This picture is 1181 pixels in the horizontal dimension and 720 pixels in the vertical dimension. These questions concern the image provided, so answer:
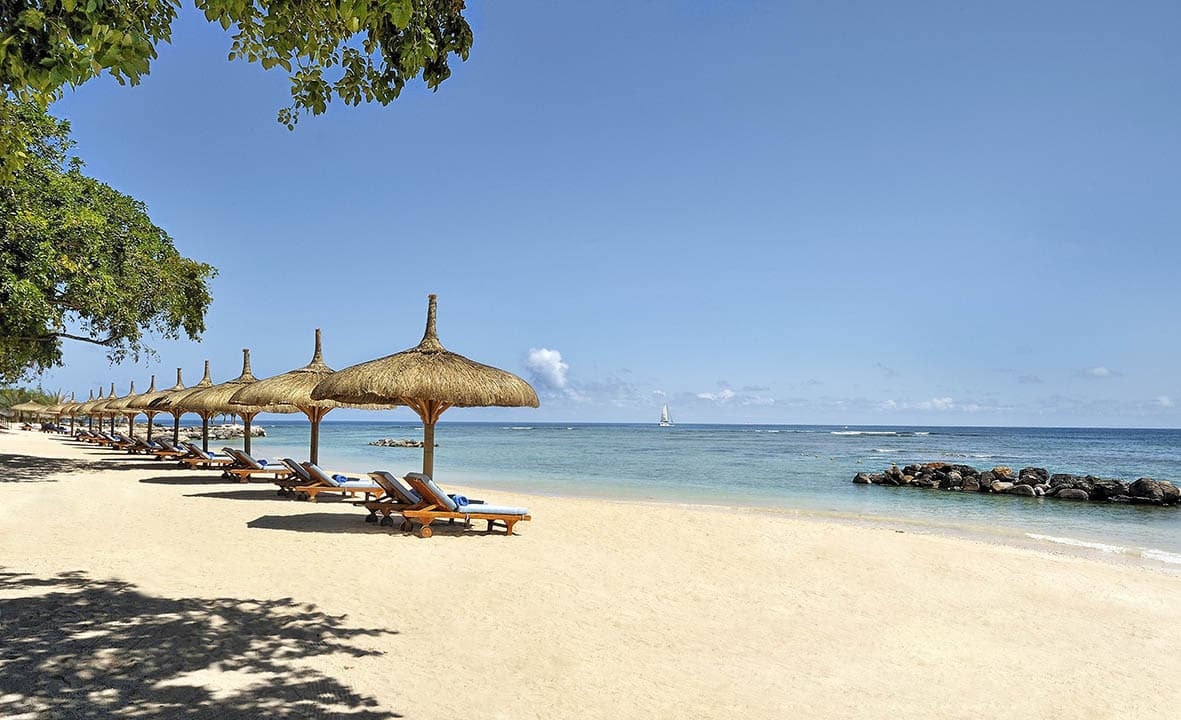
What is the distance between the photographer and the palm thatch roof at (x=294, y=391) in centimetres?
1261

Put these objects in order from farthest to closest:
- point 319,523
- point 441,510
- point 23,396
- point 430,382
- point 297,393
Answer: point 23,396 → point 297,393 → point 319,523 → point 430,382 → point 441,510

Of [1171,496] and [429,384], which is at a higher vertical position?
[429,384]

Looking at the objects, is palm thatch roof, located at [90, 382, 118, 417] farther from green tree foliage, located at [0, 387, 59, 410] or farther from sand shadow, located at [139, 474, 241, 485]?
green tree foliage, located at [0, 387, 59, 410]

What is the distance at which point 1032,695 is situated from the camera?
14.7 feet

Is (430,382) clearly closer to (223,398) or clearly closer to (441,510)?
(441,510)

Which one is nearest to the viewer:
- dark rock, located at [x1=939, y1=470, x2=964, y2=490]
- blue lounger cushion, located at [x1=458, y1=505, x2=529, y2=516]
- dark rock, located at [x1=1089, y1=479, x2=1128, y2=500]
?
blue lounger cushion, located at [x1=458, y1=505, x2=529, y2=516]

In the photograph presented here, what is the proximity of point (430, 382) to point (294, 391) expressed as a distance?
15.6ft

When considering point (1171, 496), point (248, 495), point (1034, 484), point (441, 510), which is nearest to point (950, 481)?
point (1034, 484)

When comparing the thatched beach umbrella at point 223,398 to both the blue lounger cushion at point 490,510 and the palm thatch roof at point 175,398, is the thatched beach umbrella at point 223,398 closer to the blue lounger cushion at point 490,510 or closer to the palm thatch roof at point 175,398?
the palm thatch roof at point 175,398

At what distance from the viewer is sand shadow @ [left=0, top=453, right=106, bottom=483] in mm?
14203

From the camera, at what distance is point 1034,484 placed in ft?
76.8

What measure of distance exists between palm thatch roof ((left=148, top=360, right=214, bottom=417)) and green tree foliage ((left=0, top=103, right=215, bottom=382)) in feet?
4.54

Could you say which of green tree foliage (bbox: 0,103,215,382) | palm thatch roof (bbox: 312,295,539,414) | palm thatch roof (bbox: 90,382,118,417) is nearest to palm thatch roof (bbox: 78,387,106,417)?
palm thatch roof (bbox: 90,382,118,417)

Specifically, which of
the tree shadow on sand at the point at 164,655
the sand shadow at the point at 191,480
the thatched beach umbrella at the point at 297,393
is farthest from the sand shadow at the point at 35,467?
the tree shadow on sand at the point at 164,655
